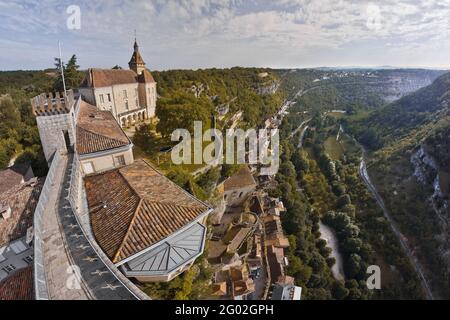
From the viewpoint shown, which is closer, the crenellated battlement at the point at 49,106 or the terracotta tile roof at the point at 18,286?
the terracotta tile roof at the point at 18,286

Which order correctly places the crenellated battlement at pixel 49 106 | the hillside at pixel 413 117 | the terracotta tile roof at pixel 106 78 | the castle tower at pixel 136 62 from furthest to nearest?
the hillside at pixel 413 117 → the castle tower at pixel 136 62 → the terracotta tile roof at pixel 106 78 → the crenellated battlement at pixel 49 106

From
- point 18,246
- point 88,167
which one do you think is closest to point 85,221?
point 18,246

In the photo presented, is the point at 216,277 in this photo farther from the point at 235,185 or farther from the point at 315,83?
the point at 315,83

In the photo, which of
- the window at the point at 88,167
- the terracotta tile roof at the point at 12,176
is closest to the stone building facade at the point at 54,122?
the window at the point at 88,167

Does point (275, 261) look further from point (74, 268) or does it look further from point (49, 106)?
point (49, 106)

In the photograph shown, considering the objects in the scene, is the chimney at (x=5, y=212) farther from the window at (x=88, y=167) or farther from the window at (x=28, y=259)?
the window at (x=88, y=167)
